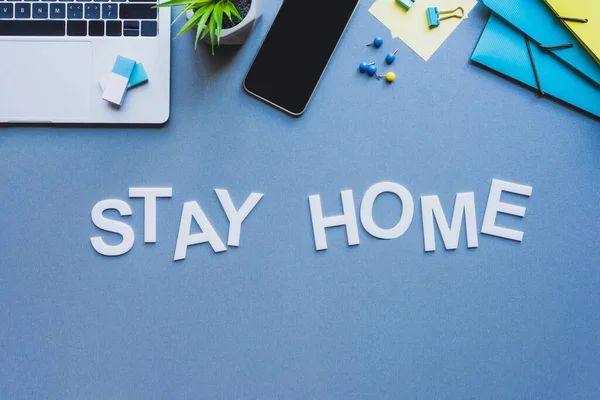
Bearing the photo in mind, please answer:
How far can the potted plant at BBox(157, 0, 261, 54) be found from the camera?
0.69m

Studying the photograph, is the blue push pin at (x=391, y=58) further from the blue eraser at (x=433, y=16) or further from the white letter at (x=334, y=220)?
the white letter at (x=334, y=220)

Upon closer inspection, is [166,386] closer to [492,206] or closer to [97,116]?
[97,116]

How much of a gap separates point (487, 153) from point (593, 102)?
15 cm

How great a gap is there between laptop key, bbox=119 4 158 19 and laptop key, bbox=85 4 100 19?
3 cm

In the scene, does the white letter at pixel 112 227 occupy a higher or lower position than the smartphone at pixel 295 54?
lower

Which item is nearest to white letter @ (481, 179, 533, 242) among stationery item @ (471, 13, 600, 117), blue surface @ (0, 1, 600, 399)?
blue surface @ (0, 1, 600, 399)

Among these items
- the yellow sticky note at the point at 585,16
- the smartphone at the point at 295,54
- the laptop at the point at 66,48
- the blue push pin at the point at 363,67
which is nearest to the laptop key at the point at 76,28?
the laptop at the point at 66,48

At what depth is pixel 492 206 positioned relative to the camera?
782 mm

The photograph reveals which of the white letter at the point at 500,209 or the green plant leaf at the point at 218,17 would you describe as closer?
the green plant leaf at the point at 218,17

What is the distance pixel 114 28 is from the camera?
728 millimetres

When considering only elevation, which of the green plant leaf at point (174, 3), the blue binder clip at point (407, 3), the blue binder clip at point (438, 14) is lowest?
the green plant leaf at point (174, 3)

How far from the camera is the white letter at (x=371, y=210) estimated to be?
0.78m

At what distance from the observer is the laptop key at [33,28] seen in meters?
0.73

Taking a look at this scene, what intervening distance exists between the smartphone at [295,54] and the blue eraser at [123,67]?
149 mm
